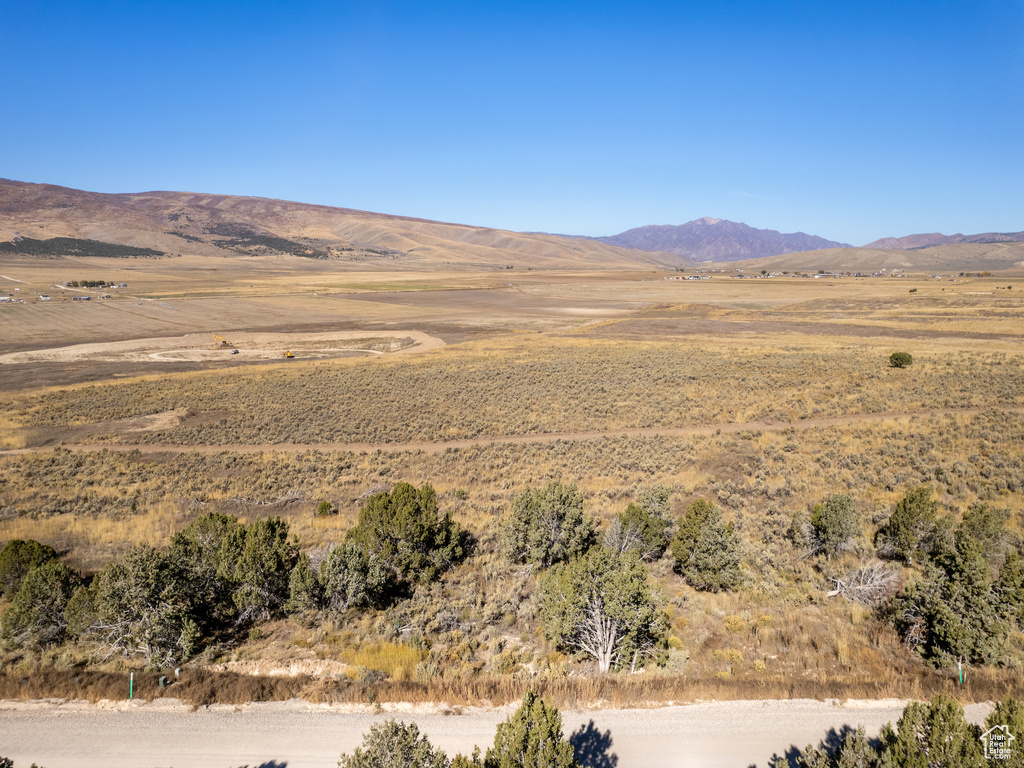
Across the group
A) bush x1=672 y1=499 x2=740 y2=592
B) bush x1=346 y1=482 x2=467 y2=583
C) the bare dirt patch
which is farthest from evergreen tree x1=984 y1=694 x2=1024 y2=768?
the bare dirt patch

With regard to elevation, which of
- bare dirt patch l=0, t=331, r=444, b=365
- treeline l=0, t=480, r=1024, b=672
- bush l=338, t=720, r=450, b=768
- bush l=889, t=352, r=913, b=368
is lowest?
treeline l=0, t=480, r=1024, b=672

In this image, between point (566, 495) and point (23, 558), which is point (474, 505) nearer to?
point (566, 495)

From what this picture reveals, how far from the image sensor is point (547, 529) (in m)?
16.7

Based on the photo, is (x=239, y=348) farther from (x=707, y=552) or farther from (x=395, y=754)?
(x=395, y=754)

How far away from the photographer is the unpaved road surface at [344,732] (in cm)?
907

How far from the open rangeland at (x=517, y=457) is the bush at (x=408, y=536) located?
69cm

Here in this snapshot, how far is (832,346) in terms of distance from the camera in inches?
2215

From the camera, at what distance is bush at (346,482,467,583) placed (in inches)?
623

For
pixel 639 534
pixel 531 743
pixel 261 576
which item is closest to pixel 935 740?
pixel 531 743

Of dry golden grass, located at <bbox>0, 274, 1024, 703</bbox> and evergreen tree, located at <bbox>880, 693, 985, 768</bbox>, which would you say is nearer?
evergreen tree, located at <bbox>880, 693, 985, 768</bbox>

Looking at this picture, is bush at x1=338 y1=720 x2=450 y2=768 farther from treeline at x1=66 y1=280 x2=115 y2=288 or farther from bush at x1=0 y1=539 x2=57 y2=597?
treeline at x1=66 y1=280 x2=115 y2=288

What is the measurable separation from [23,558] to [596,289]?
469 ft

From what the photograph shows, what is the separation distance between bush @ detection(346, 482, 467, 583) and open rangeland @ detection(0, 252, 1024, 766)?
2.27 ft

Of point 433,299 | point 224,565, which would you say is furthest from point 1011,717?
point 433,299
